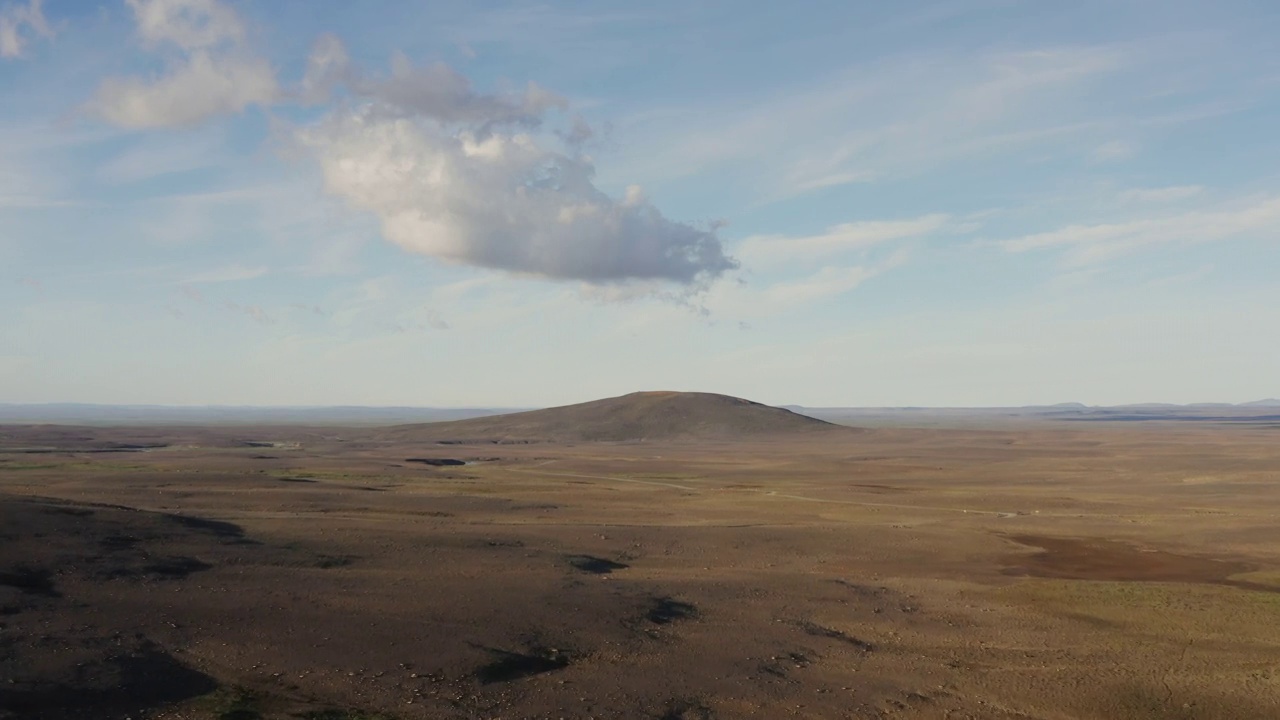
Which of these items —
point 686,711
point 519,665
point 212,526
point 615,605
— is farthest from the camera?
point 212,526

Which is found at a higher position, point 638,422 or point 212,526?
point 638,422

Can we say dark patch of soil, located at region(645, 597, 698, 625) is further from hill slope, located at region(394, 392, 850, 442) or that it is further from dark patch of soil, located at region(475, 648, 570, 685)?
hill slope, located at region(394, 392, 850, 442)

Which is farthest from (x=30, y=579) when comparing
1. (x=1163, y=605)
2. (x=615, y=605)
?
(x=1163, y=605)

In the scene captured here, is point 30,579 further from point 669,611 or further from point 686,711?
point 686,711

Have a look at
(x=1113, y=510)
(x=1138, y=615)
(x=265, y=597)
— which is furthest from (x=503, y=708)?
(x=1113, y=510)

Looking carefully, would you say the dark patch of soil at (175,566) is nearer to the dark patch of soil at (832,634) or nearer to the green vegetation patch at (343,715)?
the green vegetation patch at (343,715)
